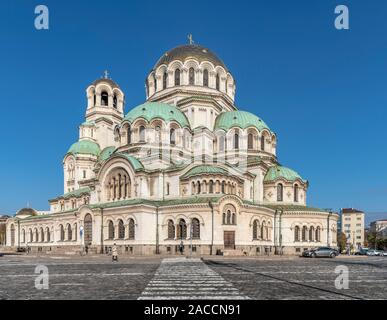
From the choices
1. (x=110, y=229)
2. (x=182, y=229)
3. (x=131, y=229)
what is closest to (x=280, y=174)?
(x=182, y=229)

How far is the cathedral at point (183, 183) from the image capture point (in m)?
45.5

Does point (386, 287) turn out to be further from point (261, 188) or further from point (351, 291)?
point (261, 188)

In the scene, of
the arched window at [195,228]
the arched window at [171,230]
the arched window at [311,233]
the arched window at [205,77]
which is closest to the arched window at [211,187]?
Result: the arched window at [195,228]

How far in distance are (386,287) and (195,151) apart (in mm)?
41849

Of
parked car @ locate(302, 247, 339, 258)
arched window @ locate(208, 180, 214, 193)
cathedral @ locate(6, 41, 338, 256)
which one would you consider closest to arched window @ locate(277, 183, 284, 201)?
cathedral @ locate(6, 41, 338, 256)

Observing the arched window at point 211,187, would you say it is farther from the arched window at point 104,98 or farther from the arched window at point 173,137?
the arched window at point 104,98

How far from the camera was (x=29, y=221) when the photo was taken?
67.6 m

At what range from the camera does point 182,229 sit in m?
45.7

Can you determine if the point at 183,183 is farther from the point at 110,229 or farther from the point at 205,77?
the point at 205,77

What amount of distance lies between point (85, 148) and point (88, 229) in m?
18.6

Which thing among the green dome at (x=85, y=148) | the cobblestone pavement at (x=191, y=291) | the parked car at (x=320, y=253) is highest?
the green dome at (x=85, y=148)

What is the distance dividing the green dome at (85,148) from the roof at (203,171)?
23.6 m
